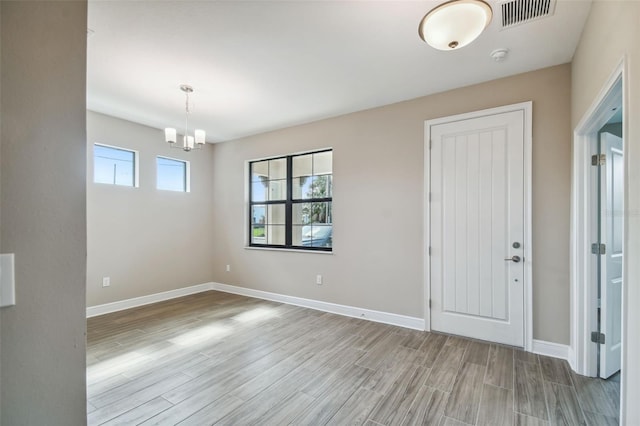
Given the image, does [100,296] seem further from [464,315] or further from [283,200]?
[464,315]

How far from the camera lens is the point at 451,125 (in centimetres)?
320

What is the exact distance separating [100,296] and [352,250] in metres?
3.50

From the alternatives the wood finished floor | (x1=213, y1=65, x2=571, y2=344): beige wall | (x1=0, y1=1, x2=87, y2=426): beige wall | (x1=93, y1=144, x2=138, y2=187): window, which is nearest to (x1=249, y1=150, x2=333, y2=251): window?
(x1=213, y1=65, x2=571, y2=344): beige wall

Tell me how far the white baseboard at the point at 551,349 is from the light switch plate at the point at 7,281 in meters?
3.65

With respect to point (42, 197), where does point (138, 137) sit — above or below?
above

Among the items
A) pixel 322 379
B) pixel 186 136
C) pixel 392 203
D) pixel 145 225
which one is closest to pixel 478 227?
pixel 392 203

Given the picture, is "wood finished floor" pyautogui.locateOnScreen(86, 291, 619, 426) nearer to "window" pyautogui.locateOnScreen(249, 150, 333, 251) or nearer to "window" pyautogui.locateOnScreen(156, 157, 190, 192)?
"window" pyautogui.locateOnScreen(249, 150, 333, 251)

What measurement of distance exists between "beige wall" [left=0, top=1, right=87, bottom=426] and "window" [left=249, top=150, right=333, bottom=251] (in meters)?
3.47

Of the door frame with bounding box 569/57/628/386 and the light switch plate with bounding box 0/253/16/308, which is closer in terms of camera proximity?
the light switch plate with bounding box 0/253/16/308

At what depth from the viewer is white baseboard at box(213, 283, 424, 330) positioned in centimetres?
346

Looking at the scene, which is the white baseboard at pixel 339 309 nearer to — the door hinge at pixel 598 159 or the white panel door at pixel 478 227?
the white panel door at pixel 478 227

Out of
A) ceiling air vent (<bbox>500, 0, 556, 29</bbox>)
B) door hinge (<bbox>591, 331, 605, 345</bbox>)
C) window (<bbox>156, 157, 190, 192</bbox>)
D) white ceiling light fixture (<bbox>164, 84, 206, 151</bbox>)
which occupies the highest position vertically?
ceiling air vent (<bbox>500, 0, 556, 29</bbox>)

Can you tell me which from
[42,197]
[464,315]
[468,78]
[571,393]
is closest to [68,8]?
[42,197]

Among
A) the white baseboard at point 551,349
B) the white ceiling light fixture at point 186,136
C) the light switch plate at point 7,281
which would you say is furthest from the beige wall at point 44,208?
the white baseboard at point 551,349
